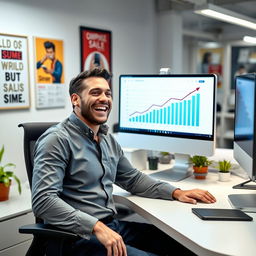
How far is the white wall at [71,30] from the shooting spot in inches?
120

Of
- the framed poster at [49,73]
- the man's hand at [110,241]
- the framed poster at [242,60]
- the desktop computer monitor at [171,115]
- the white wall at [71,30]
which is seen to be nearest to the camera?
the man's hand at [110,241]

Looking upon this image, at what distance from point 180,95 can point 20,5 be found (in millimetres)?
1782

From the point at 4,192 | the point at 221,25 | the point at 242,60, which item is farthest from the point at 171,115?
the point at 221,25

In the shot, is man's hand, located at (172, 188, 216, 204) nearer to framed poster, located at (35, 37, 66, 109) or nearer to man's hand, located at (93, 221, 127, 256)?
man's hand, located at (93, 221, 127, 256)

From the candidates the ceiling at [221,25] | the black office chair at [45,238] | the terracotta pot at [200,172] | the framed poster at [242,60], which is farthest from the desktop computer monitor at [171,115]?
the framed poster at [242,60]

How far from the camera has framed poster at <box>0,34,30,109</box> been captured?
9.61 ft

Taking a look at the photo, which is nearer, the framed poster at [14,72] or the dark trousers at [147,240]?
the dark trousers at [147,240]

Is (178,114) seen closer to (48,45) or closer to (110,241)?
(110,241)

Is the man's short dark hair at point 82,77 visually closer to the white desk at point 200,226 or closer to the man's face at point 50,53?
the white desk at point 200,226

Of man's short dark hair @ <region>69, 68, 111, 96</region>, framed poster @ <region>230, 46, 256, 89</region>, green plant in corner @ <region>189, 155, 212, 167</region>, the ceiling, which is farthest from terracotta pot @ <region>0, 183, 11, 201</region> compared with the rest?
framed poster @ <region>230, 46, 256, 89</region>

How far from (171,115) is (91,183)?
708 mm

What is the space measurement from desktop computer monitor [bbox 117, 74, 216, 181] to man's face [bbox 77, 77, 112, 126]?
1.64 feet

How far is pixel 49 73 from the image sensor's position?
335 centimetres

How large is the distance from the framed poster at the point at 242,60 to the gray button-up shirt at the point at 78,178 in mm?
5547
